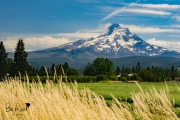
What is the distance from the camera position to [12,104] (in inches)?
412

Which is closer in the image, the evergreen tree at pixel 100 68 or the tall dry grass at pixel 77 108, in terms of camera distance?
the tall dry grass at pixel 77 108

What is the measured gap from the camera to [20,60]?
86.0m

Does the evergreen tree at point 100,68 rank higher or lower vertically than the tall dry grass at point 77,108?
lower

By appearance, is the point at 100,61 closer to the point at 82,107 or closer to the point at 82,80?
the point at 82,80

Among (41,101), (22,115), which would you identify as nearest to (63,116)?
(41,101)

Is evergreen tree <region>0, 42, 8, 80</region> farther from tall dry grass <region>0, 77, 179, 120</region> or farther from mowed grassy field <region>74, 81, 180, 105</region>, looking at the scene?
tall dry grass <region>0, 77, 179, 120</region>

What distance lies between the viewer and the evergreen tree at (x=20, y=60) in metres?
85.1

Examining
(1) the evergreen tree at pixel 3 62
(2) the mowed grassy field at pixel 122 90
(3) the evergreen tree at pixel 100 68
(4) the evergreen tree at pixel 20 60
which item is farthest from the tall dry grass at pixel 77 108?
(3) the evergreen tree at pixel 100 68

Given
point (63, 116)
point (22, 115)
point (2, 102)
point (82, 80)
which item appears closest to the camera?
point (63, 116)

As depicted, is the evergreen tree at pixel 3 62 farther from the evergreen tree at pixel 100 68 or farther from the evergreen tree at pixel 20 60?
the evergreen tree at pixel 100 68

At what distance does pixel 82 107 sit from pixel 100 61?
349 feet

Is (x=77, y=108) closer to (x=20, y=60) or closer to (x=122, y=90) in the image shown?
(x=122, y=90)

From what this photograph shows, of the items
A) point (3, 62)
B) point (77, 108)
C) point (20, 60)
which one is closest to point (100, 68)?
point (20, 60)

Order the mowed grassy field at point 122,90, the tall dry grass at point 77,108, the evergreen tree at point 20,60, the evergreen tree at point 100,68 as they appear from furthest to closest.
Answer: the evergreen tree at point 100,68
the evergreen tree at point 20,60
the mowed grassy field at point 122,90
the tall dry grass at point 77,108
